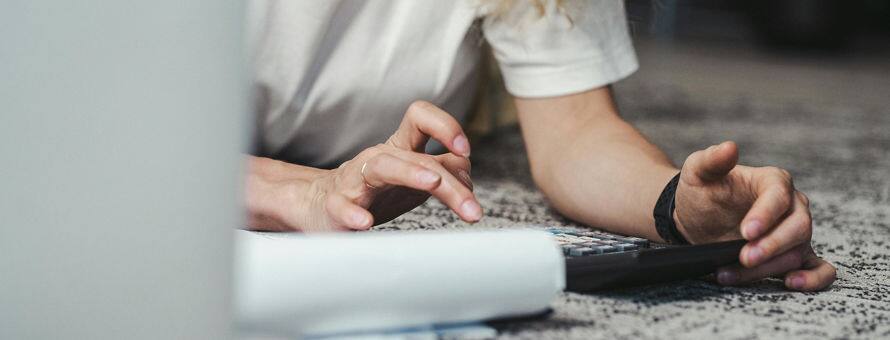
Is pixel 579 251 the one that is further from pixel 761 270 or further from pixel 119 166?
pixel 119 166

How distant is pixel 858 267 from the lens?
60 centimetres

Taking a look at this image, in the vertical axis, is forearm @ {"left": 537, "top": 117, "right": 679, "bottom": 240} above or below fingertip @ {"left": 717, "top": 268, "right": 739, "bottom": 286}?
below

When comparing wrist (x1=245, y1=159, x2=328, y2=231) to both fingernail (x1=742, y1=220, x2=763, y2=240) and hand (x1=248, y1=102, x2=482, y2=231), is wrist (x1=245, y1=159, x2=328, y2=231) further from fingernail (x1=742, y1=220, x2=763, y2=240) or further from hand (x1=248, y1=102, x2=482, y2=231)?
fingernail (x1=742, y1=220, x2=763, y2=240)

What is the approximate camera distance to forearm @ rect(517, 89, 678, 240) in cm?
62

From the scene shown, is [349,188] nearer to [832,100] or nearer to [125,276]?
[125,276]

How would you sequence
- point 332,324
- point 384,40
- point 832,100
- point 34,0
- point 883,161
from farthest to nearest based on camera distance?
point 832,100 < point 883,161 < point 384,40 < point 332,324 < point 34,0

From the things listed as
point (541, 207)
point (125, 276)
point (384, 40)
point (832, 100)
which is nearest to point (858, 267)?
point (541, 207)

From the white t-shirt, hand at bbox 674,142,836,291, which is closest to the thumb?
hand at bbox 674,142,836,291

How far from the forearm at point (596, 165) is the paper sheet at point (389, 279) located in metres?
0.23

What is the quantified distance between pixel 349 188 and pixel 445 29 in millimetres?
258

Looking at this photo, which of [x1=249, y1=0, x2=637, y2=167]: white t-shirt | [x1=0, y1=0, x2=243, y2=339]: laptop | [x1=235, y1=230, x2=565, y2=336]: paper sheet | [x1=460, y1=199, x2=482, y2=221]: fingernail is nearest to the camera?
[x1=0, y1=0, x2=243, y2=339]: laptop

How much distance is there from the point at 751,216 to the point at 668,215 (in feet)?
0.32

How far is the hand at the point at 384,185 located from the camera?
0.48 meters

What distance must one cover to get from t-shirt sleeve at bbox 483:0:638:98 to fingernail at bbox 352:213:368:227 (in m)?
0.28
